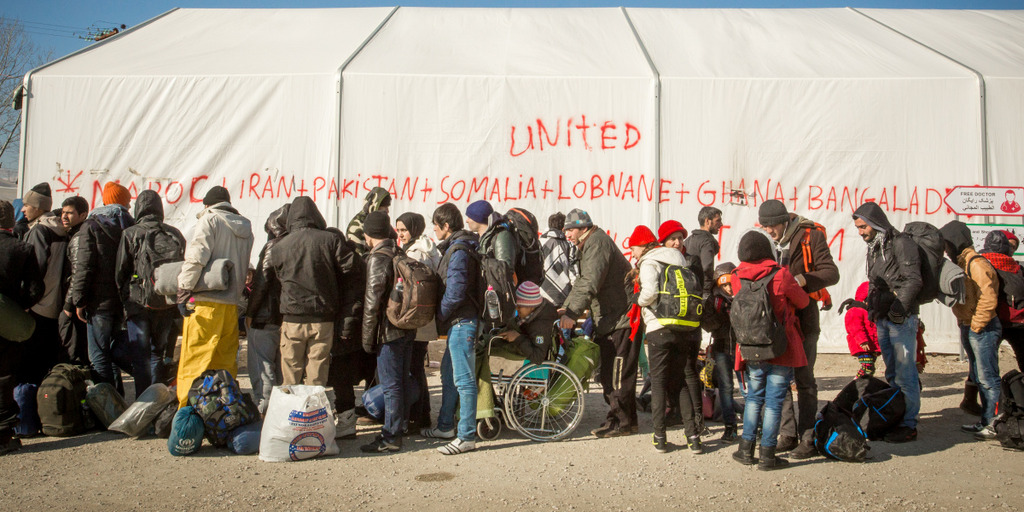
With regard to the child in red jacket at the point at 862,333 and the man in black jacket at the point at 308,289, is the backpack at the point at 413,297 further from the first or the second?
the child in red jacket at the point at 862,333

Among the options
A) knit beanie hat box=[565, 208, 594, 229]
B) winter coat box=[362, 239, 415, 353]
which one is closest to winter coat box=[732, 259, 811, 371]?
knit beanie hat box=[565, 208, 594, 229]

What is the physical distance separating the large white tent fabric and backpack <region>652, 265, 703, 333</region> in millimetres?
4113

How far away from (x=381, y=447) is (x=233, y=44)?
7.57 m

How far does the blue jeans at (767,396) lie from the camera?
4.84 metres

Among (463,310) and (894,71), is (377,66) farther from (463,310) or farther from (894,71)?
(894,71)

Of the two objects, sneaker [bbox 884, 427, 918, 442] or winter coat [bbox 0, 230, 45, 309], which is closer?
winter coat [bbox 0, 230, 45, 309]

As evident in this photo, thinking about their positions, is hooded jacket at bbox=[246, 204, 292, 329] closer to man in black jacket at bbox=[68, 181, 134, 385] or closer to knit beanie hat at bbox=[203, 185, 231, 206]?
knit beanie hat at bbox=[203, 185, 231, 206]

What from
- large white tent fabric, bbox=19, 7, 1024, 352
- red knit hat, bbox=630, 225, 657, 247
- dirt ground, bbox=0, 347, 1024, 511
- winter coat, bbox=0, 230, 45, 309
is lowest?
dirt ground, bbox=0, 347, 1024, 511

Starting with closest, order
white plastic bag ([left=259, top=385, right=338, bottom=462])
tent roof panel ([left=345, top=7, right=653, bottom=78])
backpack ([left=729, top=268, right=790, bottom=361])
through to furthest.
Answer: backpack ([left=729, top=268, right=790, bottom=361]), white plastic bag ([left=259, top=385, right=338, bottom=462]), tent roof panel ([left=345, top=7, right=653, bottom=78])

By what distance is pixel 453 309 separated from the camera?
5.09 meters

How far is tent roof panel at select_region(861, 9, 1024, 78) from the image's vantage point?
32.2ft

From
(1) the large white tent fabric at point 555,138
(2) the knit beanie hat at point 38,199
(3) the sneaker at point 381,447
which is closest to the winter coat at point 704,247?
(3) the sneaker at point 381,447

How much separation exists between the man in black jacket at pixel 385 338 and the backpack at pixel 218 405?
88 cm

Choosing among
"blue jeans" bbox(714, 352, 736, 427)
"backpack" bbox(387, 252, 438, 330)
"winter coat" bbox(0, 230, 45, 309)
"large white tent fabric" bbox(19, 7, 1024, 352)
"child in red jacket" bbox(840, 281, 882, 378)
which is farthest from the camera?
"large white tent fabric" bbox(19, 7, 1024, 352)
